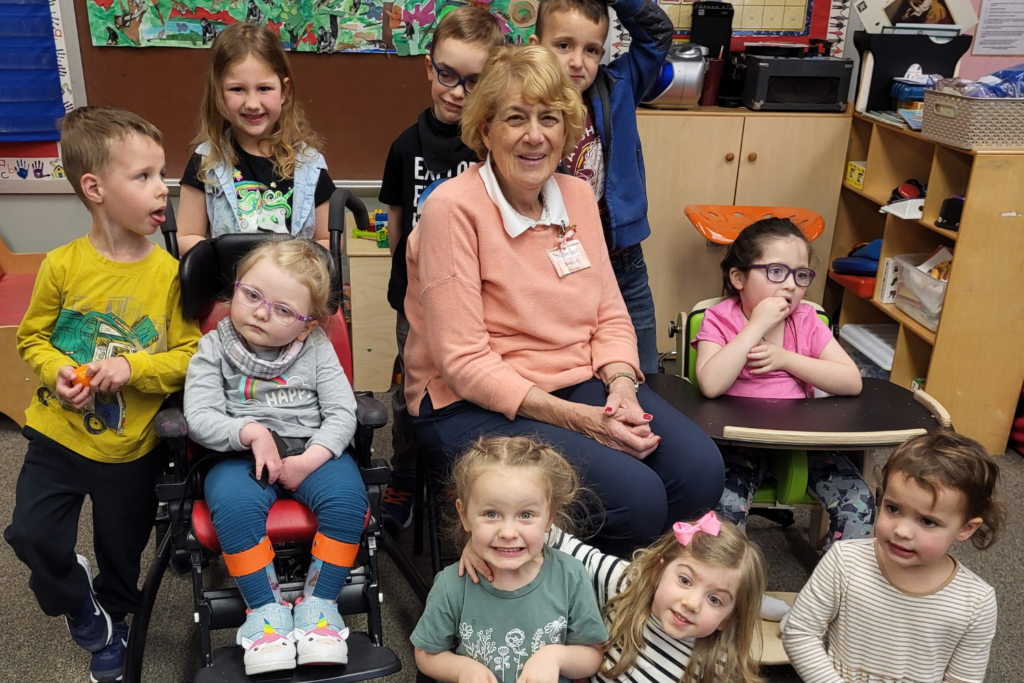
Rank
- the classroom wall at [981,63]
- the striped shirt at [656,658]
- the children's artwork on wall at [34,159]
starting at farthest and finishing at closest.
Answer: the classroom wall at [981,63] → the children's artwork on wall at [34,159] → the striped shirt at [656,658]

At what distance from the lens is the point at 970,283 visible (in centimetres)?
292

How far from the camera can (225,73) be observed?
6.98 feet

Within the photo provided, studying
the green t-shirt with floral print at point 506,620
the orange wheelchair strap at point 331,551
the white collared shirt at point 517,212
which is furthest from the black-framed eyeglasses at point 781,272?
the orange wheelchair strap at point 331,551

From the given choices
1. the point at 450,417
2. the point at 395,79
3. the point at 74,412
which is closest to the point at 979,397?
the point at 450,417

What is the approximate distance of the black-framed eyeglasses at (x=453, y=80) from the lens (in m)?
2.13

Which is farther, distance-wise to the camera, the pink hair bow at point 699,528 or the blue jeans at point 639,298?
the blue jeans at point 639,298

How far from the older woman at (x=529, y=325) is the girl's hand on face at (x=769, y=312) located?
35 cm

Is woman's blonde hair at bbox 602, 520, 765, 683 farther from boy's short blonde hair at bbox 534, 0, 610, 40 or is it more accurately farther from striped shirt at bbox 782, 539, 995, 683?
boy's short blonde hair at bbox 534, 0, 610, 40

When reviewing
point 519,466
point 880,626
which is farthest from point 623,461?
point 880,626

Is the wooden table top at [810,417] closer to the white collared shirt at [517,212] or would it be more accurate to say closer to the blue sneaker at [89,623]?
the white collared shirt at [517,212]

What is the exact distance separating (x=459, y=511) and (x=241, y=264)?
2.43 ft

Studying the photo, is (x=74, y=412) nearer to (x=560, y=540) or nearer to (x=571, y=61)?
(x=560, y=540)

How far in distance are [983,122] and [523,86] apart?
1768 millimetres

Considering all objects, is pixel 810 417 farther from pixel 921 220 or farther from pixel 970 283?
pixel 921 220
